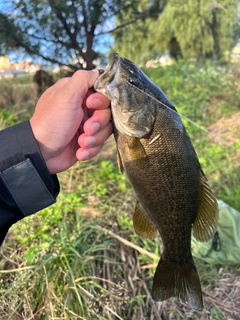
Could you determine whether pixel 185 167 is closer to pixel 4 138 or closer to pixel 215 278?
pixel 4 138

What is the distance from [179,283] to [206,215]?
0.40 meters

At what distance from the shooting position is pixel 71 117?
1542 mm

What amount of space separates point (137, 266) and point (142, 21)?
6.05m

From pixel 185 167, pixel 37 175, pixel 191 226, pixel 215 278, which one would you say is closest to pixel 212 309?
pixel 215 278

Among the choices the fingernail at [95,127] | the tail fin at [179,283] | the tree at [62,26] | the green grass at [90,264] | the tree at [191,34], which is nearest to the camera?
the fingernail at [95,127]

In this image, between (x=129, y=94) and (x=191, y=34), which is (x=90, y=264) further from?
(x=191, y=34)

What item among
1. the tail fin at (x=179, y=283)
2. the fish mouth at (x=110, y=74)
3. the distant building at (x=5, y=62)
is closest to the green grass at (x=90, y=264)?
the tail fin at (x=179, y=283)

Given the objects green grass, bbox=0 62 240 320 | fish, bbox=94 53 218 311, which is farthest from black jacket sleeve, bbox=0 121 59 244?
green grass, bbox=0 62 240 320

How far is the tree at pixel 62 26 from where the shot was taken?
5543mm

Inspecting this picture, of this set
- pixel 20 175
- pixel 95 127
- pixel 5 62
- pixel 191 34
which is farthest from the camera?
pixel 191 34

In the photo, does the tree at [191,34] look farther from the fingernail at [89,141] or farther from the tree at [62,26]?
the fingernail at [89,141]

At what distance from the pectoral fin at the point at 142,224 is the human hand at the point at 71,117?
0.37 metres

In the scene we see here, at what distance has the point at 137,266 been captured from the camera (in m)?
2.60

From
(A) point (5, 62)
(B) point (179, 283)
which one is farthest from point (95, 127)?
(A) point (5, 62)
